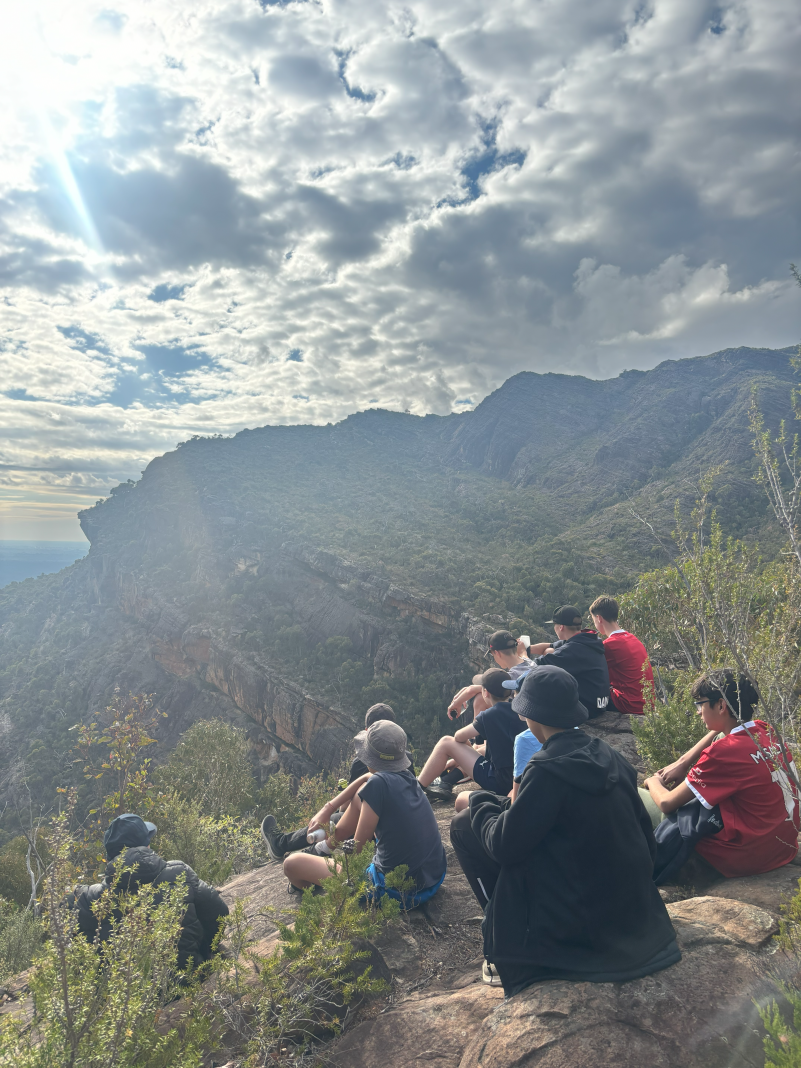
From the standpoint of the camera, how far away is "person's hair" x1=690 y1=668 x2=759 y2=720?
123 inches

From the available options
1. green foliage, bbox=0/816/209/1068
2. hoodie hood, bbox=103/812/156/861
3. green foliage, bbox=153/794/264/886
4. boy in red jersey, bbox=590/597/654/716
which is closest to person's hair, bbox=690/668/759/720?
boy in red jersey, bbox=590/597/654/716

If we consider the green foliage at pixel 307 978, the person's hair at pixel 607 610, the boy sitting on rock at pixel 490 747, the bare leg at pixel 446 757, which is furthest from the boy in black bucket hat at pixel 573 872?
the person's hair at pixel 607 610

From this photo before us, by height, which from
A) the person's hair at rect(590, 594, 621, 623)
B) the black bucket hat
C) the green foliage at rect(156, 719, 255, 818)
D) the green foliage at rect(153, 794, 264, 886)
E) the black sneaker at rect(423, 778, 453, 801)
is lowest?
the green foliage at rect(156, 719, 255, 818)

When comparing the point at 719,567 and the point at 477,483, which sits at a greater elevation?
the point at 477,483

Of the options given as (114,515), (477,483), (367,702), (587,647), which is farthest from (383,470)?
(587,647)

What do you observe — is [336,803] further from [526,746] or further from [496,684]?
[526,746]

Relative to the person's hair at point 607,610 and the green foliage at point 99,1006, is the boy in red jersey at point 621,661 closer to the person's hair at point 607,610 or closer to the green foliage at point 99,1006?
the person's hair at point 607,610

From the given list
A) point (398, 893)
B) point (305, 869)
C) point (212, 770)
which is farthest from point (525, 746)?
point (212, 770)

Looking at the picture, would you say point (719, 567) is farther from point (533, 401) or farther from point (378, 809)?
point (533, 401)

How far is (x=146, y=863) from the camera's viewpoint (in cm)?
360

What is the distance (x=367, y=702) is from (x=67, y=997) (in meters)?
39.0

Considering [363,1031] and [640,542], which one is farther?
[640,542]

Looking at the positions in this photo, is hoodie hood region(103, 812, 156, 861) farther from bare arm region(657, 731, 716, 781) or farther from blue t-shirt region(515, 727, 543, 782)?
bare arm region(657, 731, 716, 781)

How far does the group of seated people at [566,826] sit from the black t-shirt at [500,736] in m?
0.01
